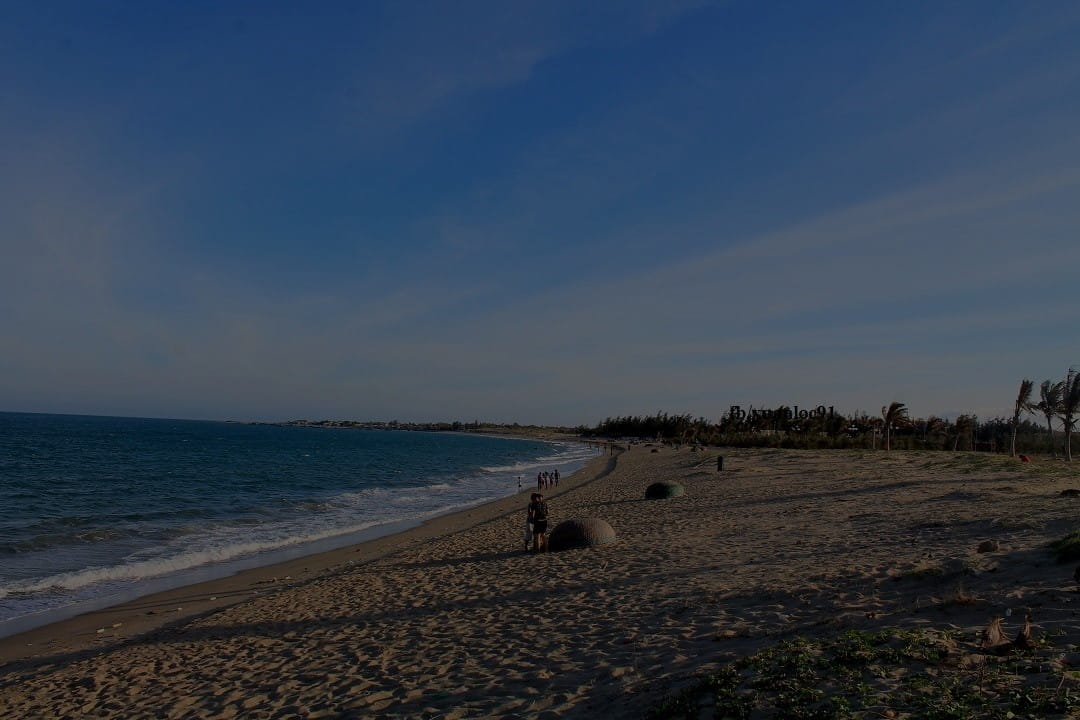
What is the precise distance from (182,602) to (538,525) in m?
7.50

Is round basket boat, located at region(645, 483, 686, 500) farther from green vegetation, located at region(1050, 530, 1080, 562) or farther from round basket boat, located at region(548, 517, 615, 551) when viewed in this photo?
green vegetation, located at region(1050, 530, 1080, 562)

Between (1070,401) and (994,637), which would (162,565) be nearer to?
(994,637)

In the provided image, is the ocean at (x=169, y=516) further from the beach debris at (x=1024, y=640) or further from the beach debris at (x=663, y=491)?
the beach debris at (x=1024, y=640)

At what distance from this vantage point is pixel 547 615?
9562mm

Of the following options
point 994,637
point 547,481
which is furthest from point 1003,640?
point 547,481

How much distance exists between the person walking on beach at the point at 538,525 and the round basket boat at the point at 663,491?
9619mm

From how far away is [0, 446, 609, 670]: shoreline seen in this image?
36.8 ft

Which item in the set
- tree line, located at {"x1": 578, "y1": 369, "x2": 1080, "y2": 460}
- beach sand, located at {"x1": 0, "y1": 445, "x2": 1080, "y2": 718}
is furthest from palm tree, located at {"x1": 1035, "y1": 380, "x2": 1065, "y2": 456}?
beach sand, located at {"x1": 0, "y1": 445, "x2": 1080, "y2": 718}

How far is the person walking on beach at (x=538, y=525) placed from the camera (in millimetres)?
15312

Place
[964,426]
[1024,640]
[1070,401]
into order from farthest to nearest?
[964,426] → [1070,401] → [1024,640]

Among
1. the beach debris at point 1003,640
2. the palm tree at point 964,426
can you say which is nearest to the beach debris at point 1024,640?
the beach debris at point 1003,640

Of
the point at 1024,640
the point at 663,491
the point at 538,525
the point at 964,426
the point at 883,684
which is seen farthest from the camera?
the point at 964,426

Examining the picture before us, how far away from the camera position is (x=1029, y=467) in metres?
23.7

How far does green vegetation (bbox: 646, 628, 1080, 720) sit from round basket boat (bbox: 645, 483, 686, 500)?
18470 millimetres
